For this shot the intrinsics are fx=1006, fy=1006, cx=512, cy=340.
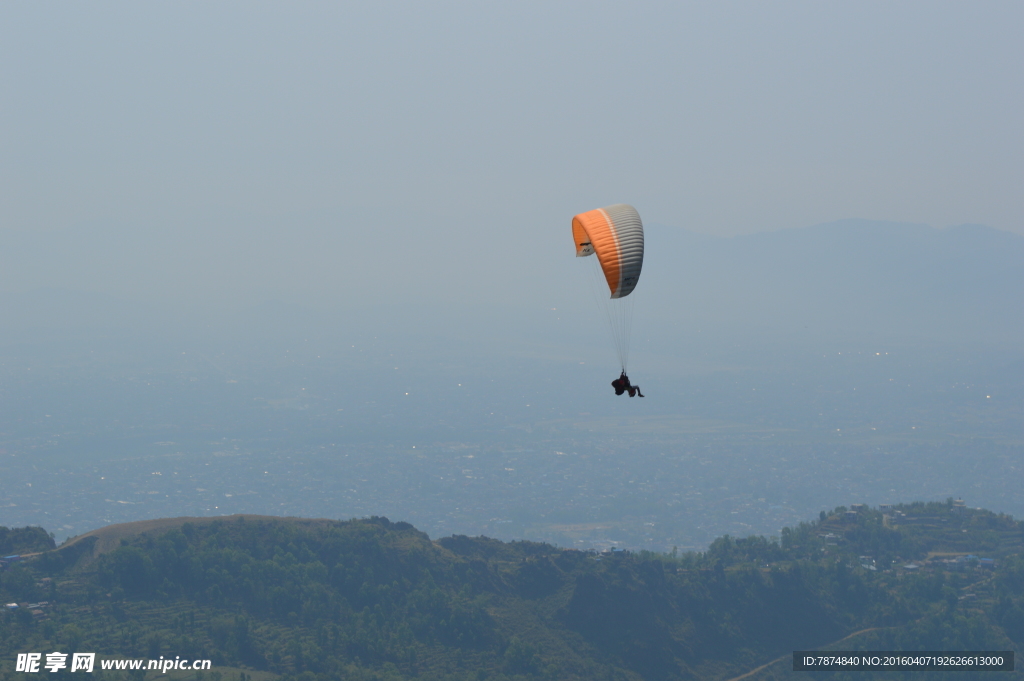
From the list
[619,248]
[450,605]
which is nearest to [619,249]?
[619,248]

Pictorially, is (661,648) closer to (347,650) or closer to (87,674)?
(347,650)

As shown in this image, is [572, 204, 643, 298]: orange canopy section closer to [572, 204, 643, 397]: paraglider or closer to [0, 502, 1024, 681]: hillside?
[572, 204, 643, 397]: paraglider

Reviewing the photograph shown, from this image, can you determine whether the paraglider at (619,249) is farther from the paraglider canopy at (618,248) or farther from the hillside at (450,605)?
the hillside at (450,605)

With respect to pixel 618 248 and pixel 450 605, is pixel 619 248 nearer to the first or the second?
pixel 618 248

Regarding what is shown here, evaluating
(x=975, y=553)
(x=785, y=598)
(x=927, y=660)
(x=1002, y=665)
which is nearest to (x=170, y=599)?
(x=785, y=598)

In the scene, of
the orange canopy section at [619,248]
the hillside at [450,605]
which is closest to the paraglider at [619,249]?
the orange canopy section at [619,248]
